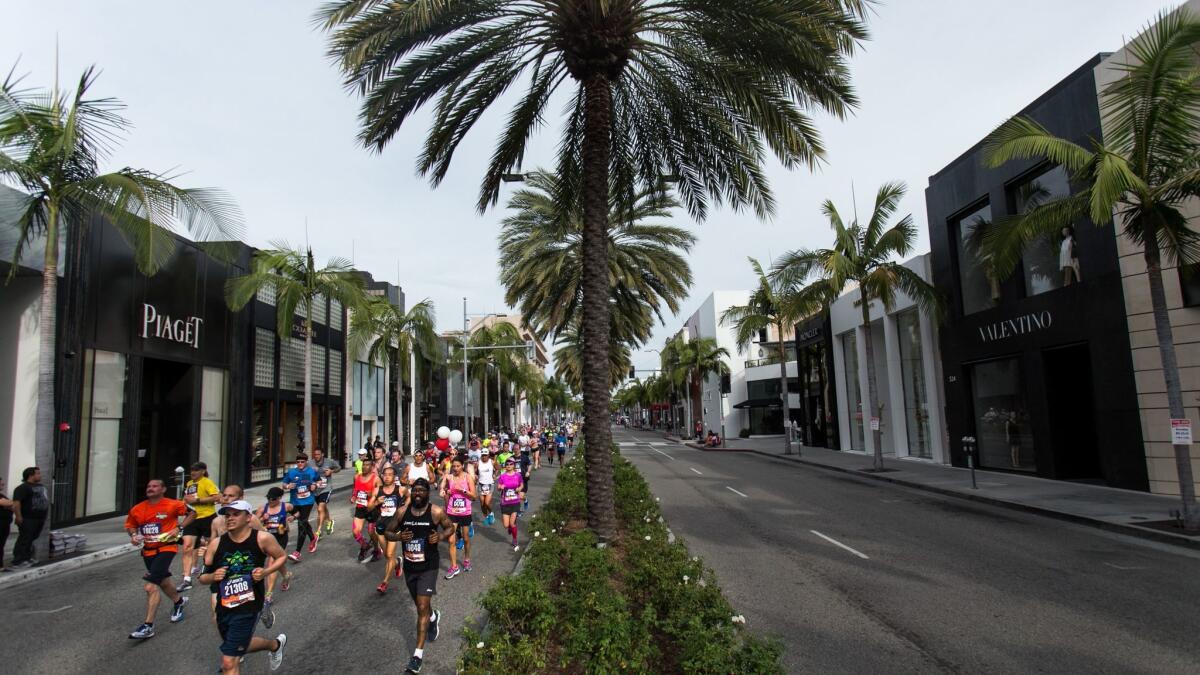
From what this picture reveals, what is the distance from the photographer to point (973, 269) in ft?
71.6

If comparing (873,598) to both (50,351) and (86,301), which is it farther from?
(86,301)

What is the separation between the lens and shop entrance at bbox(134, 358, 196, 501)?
19156 millimetres

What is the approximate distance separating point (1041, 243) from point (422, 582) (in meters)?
19.7

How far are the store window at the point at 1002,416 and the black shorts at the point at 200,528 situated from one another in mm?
21087

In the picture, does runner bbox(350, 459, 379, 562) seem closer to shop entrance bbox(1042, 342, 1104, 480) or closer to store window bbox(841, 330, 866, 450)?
shop entrance bbox(1042, 342, 1104, 480)

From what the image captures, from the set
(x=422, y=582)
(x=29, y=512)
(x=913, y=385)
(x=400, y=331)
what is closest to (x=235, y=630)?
(x=422, y=582)

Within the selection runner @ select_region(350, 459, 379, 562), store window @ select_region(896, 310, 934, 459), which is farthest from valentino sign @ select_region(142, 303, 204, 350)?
store window @ select_region(896, 310, 934, 459)

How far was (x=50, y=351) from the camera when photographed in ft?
37.1

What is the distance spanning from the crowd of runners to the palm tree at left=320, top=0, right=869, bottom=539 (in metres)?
2.93

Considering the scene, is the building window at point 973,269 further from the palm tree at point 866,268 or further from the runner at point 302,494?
the runner at point 302,494

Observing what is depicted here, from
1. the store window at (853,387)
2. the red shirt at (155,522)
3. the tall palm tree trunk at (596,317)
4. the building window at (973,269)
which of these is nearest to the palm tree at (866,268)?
the building window at (973,269)

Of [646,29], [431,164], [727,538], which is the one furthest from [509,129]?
[727,538]

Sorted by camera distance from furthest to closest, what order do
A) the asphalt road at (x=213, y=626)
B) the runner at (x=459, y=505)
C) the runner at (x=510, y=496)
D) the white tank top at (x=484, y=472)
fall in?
the white tank top at (x=484, y=472) < the runner at (x=510, y=496) < the runner at (x=459, y=505) < the asphalt road at (x=213, y=626)

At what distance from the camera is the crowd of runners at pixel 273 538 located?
5375mm
